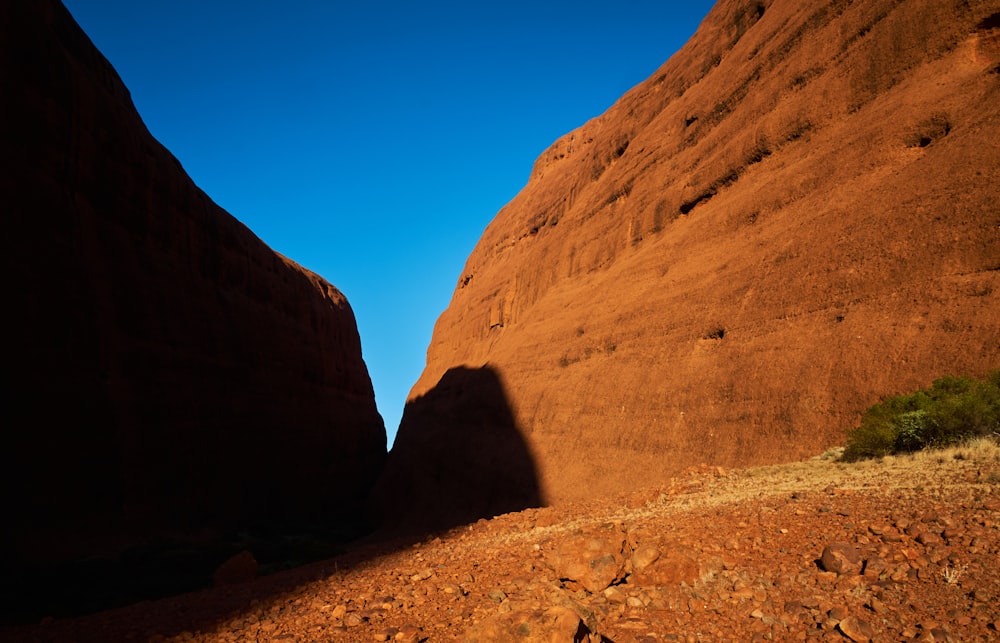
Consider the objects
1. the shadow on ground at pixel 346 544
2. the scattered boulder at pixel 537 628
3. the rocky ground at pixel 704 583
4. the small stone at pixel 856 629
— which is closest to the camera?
the small stone at pixel 856 629

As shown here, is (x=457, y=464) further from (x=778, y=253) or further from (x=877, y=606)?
(x=877, y=606)

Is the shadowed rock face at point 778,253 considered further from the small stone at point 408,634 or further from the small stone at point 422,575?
the small stone at point 408,634

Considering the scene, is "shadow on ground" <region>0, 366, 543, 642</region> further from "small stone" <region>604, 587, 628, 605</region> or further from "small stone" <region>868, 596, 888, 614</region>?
"small stone" <region>868, 596, 888, 614</region>

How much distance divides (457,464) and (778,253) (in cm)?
1724

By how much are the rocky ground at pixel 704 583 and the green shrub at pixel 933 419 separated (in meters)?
0.75

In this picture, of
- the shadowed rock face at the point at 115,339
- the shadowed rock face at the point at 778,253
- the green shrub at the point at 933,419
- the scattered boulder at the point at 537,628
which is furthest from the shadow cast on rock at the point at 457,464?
the scattered boulder at the point at 537,628

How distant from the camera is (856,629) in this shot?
133 inches

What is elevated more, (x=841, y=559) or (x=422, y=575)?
(x=422, y=575)

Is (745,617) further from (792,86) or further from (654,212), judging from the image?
(654,212)

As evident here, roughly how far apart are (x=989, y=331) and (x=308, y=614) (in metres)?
11.2

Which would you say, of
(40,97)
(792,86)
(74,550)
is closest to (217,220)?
(40,97)

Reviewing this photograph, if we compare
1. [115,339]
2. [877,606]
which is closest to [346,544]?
[115,339]

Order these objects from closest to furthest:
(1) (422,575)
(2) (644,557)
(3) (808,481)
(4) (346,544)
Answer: (2) (644,557) → (1) (422,575) → (3) (808,481) → (4) (346,544)

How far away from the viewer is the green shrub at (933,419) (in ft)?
25.6
